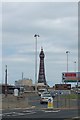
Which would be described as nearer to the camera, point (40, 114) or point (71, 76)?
point (40, 114)

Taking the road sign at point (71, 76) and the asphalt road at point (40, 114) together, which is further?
the road sign at point (71, 76)

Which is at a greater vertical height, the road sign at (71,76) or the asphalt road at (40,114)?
the road sign at (71,76)

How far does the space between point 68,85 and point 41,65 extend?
54729 millimetres

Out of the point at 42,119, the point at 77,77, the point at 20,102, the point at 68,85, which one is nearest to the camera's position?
the point at 42,119

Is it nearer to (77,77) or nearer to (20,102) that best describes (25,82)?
(77,77)

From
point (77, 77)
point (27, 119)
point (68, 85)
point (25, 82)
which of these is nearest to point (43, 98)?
point (27, 119)

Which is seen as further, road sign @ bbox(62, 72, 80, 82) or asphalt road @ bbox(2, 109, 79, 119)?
road sign @ bbox(62, 72, 80, 82)

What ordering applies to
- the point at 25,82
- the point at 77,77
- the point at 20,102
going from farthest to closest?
the point at 25,82, the point at 77,77, the point at 20,102

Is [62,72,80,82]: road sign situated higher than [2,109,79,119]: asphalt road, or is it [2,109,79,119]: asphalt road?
[62,72,80,82]: road sign

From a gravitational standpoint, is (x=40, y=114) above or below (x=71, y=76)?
below

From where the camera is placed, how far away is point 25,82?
179500 millimetres

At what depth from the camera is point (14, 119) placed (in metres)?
26.9

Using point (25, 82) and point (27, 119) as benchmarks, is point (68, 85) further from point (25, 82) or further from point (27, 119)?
point (27, 119)

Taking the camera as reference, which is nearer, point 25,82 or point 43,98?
point 43,98
